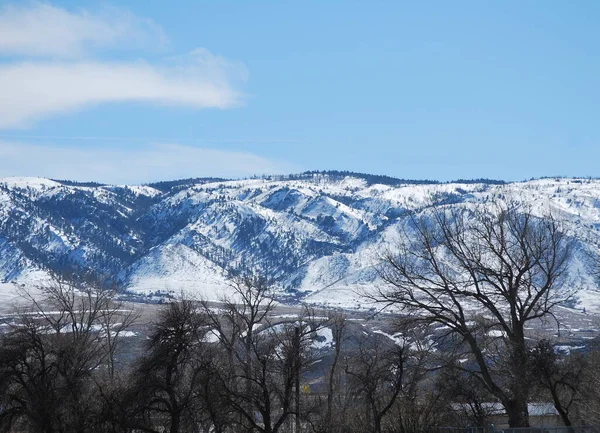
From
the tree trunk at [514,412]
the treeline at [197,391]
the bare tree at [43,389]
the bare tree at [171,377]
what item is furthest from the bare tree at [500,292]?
the bare tree at [43,389]

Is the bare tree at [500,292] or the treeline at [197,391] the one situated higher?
the bare tree at [500,292]

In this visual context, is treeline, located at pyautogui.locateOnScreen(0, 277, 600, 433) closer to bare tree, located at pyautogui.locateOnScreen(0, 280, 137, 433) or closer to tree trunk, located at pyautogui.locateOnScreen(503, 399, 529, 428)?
bare tree, located at pyautogui.locateOnScreen(0, 280, 137, 433)

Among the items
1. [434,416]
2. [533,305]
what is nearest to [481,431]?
[434,416]

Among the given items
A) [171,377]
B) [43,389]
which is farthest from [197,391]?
[43,389]

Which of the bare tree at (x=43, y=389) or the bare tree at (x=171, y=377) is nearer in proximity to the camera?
the bare tree at (x=171, y=377)

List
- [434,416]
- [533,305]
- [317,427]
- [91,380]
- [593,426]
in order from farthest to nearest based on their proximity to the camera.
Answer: [91,380] → [317,427] → [434,416] → [533,305] → [593,426]

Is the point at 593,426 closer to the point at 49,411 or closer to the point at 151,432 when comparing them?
the point at 151,432

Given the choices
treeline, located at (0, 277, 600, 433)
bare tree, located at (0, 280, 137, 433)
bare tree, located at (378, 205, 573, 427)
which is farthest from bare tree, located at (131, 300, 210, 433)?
bare tree, located at (378, 205, 573, 427)

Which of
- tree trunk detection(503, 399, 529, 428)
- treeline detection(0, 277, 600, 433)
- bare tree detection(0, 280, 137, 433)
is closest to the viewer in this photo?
tree trunk detection(503, 399, 529, 428)

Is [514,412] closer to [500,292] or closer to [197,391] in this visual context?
[500,292]

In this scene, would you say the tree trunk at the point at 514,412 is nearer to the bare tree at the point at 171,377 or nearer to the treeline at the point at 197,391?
the treeline at the point at 197,391

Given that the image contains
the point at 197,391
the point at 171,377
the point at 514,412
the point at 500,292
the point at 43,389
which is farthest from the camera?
the point at 171,377

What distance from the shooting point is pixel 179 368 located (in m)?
45.9

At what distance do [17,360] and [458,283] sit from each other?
71.8 ft
